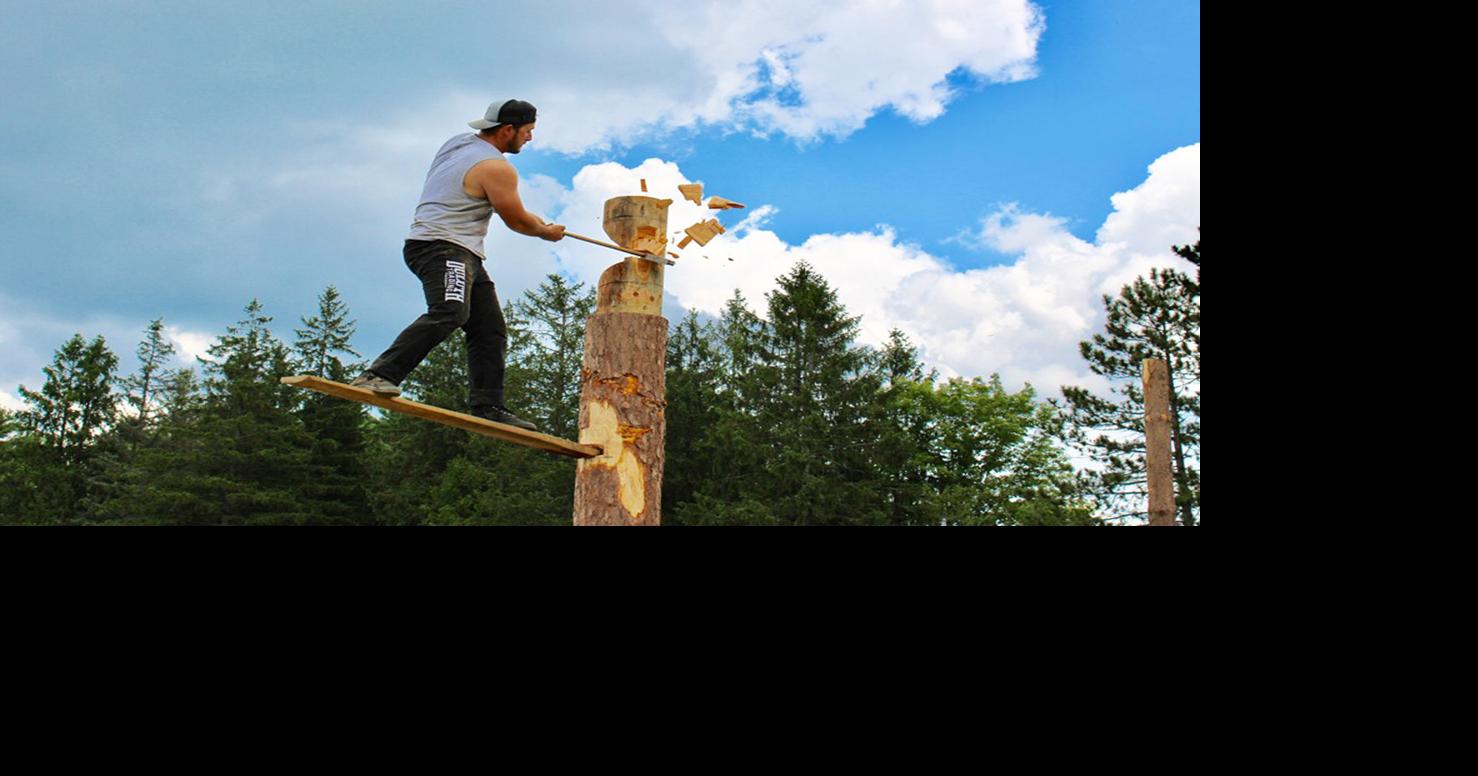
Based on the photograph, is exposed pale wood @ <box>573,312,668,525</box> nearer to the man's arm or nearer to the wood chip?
the wood chip

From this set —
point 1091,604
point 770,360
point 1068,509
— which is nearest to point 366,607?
point 1091,604

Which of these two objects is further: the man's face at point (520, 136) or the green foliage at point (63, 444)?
the green foliage at point (63, 444)

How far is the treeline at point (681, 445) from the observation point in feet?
90.4

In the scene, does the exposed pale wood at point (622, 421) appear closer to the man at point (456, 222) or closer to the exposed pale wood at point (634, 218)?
the exposed pale wood at point (634, 218)

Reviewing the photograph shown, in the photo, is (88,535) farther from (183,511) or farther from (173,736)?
(183,511)

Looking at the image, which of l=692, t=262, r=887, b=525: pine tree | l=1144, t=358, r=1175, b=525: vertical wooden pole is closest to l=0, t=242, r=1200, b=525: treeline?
l=692, t=262, r=887, b=525: pine tree

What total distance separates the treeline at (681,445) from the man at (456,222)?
Answer: 20956mm

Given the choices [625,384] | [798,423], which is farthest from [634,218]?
[798,423]

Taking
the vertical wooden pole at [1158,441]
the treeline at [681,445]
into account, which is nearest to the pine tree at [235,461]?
the treeline at [681,445]

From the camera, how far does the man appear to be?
473cm

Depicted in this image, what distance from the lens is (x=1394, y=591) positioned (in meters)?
0.83

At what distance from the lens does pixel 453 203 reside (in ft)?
15.8

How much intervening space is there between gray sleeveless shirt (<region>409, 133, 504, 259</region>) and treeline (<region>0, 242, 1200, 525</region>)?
21.0m

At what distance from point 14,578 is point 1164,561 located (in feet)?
2.37
